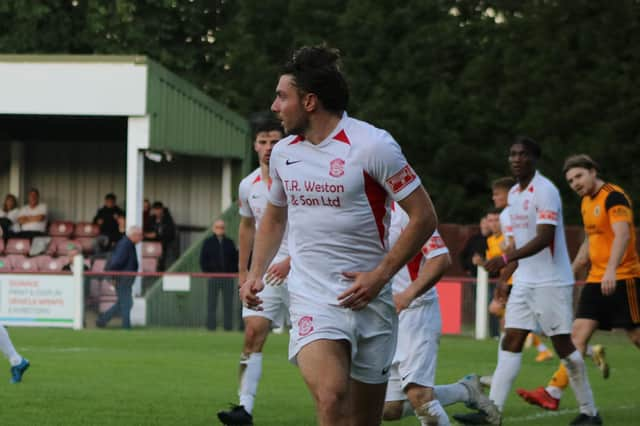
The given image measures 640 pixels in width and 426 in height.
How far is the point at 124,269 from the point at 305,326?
19.1 meters

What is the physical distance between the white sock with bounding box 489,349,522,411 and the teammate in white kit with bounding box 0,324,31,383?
4.68 m

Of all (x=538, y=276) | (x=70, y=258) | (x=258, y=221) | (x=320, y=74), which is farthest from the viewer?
(x=70, y=258)

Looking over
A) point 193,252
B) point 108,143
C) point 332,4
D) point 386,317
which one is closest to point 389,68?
point 332,4

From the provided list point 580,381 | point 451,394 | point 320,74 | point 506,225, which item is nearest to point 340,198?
point 320,74

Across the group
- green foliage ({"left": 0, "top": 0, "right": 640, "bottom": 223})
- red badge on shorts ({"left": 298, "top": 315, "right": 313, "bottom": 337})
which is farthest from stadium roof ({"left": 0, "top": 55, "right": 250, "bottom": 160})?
red badge on shorts ({"left": 298, "top": 315, "right": 313, "bottom": 337})

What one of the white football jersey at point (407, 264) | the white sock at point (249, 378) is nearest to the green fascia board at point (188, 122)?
the white sock at point (249, 378)

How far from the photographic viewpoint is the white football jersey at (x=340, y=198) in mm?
6832

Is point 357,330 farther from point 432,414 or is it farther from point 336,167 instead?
point 432,414

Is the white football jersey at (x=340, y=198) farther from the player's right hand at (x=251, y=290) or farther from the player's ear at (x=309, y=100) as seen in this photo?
the player's right hand at (x=251, y=290)

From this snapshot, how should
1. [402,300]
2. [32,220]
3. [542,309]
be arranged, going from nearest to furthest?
[402,300] → [542,309] → [32,220]

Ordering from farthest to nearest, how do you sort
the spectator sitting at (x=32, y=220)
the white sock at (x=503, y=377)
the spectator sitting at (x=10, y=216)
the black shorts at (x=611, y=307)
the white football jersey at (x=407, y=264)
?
the spectator sitting at (x=32, y=220)
the spectator sitting at (x=10, y=216)
the black shorts at (x=611, y=307)
the white sock at (x=503, y=377)
the white football jersey at (x=407, y=264)

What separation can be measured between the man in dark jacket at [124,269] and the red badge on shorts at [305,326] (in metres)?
17.5

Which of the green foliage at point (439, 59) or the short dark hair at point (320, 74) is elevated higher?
the green foliage at point (439, 59)

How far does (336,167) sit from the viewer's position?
6.86 m
